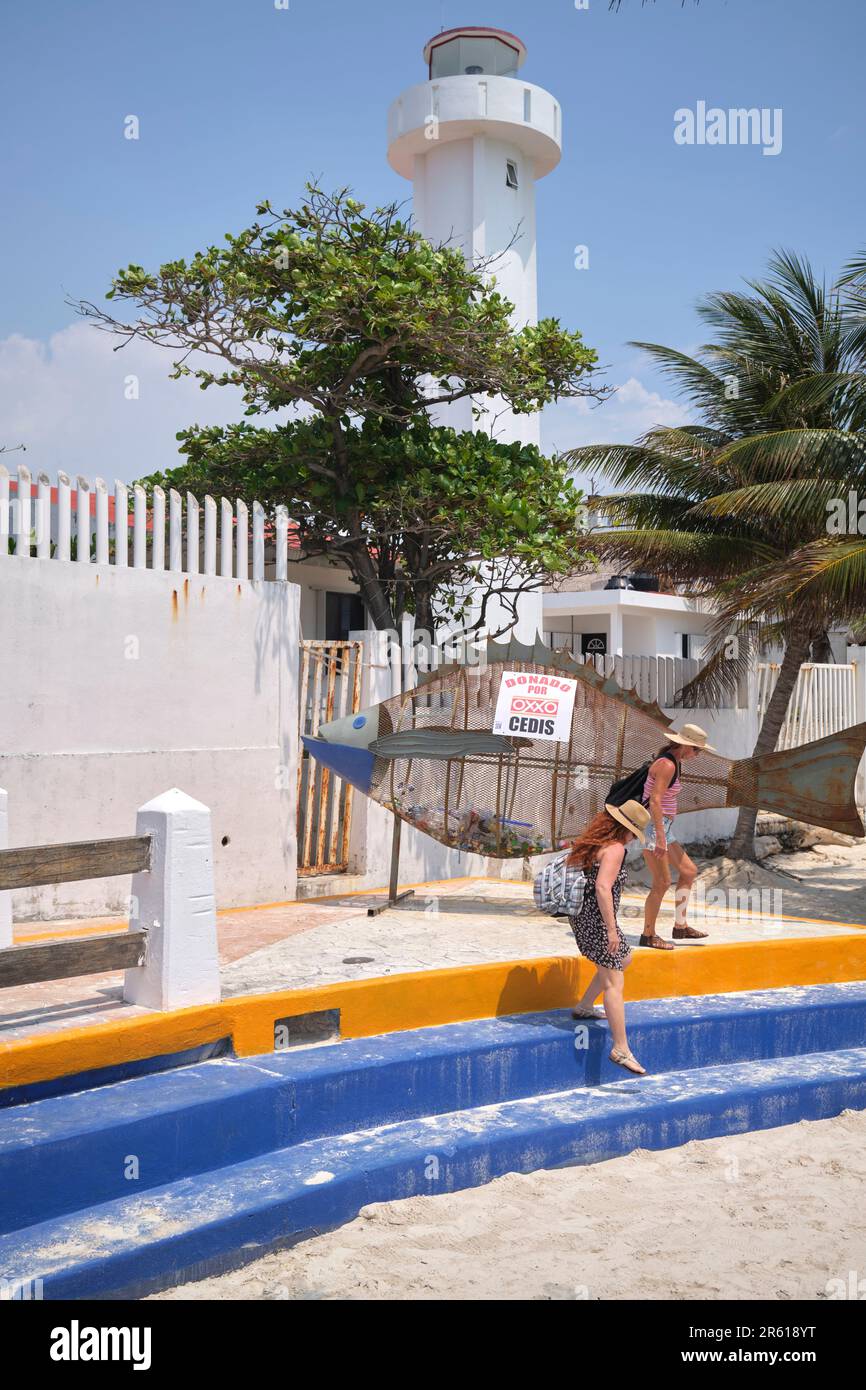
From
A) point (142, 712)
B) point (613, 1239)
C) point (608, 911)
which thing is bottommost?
point (613, 1239)

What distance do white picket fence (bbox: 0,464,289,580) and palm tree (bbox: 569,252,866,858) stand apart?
6.21 meters

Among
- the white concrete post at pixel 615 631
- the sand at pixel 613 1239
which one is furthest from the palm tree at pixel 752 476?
the white concrete post at pixel 615 631

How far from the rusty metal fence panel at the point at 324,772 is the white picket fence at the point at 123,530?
1.12m

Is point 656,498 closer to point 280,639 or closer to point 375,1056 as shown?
point 280,639

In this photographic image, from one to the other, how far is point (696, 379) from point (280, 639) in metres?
8.58

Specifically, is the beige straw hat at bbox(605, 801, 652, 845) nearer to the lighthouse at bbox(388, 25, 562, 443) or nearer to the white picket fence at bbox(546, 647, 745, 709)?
the white picket fence at bbox(546, 647, 745, 709)

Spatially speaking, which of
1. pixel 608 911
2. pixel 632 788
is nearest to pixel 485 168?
pixel 632 788

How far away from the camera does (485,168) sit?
18.7m

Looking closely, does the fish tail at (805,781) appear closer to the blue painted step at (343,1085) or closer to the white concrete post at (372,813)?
the blue painted step at (343,1085)

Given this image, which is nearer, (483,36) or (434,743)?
(434,743)

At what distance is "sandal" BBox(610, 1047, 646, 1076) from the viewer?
6.71 m

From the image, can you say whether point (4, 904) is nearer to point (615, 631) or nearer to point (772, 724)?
point (772, 724)

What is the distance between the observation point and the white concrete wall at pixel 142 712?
845cm

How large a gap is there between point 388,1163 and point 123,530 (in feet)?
17.7
